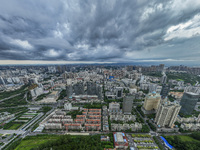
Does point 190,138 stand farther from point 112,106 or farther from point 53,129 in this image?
point 53,129

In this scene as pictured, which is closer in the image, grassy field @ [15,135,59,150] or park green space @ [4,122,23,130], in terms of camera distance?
grassy field @ [15,135,59,150]

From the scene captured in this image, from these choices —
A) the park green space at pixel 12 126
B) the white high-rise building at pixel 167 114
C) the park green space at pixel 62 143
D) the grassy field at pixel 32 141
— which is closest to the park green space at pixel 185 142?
→ the white high-rise building at pixel 167 114

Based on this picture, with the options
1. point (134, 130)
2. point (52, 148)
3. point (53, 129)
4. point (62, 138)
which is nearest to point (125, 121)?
point (134, 130)

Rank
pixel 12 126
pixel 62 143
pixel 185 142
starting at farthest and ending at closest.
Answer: pixel 12 126, pixel 62 143, pixel 185 142

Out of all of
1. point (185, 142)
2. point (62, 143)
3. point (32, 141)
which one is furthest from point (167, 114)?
point (32, 141)

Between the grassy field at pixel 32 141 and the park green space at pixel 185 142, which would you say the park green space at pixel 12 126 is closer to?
the grassy field at pixel 32 141

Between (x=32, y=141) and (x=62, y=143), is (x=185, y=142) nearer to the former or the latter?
(x=62, y=143)

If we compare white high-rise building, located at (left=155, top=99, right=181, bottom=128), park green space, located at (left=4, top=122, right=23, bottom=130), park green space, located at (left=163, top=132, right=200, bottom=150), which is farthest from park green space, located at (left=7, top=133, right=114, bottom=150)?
white high-rise building, located at (left=155, top=99, right=181, bottom=128)

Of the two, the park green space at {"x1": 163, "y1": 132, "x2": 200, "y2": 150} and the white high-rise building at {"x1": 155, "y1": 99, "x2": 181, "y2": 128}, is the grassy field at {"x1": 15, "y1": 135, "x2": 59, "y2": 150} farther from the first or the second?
the white high-rise building at {"x1": 155, "y1": 99, "x2": 181, "y2": 128}
